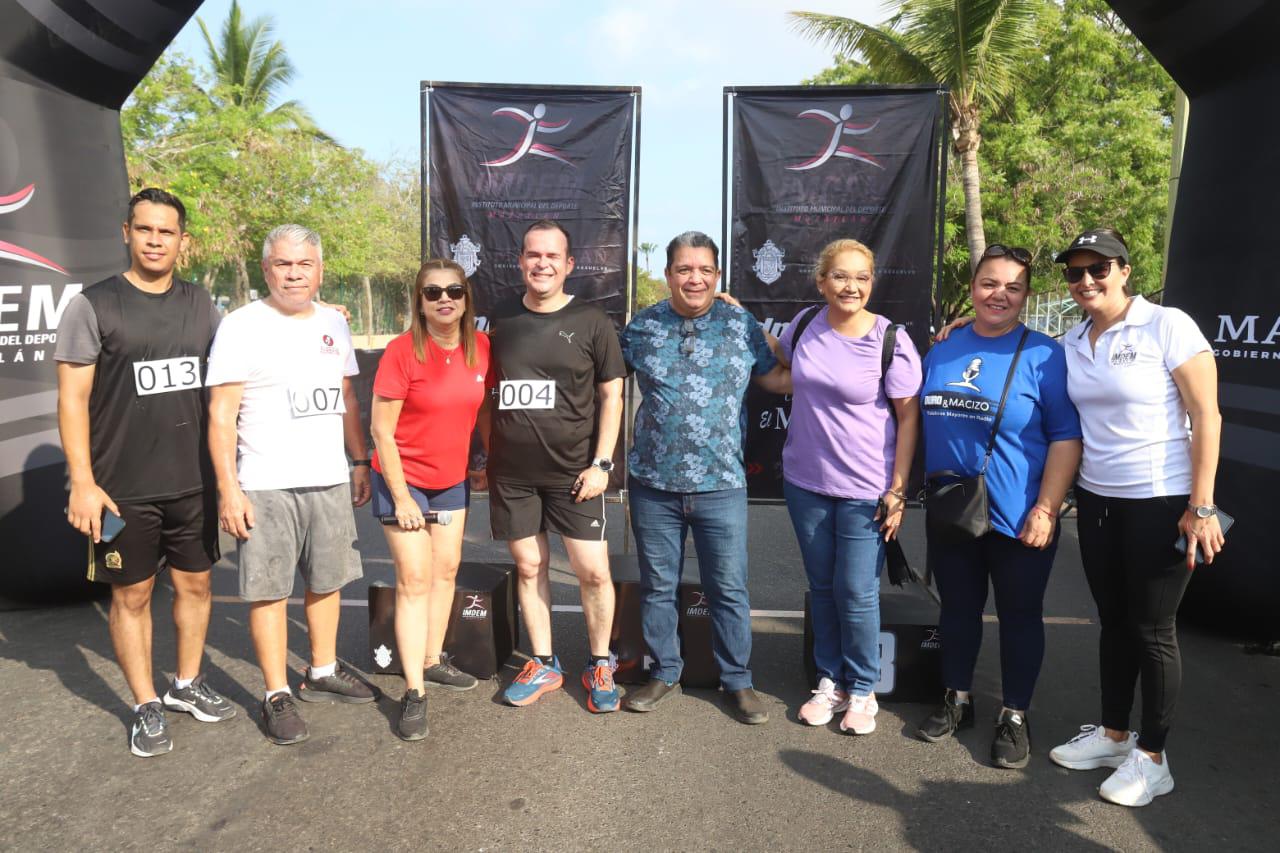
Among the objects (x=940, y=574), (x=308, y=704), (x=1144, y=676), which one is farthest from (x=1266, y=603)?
(x=308, y=704)

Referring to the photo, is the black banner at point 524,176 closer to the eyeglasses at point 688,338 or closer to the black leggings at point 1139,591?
the eyeglasses at point 688,338

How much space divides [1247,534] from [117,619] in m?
5.08

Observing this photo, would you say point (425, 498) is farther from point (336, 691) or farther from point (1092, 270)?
point (1092, 270)

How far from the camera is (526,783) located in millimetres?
2982

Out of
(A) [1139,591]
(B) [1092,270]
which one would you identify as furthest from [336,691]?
(B) [1092,270]

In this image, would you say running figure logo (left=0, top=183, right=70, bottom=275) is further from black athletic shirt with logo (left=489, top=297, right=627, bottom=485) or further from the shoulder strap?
the shoulder strap

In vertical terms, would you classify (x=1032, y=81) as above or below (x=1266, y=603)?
above

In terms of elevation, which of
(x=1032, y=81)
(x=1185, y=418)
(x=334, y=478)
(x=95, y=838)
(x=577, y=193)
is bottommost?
(x=95, y=838)

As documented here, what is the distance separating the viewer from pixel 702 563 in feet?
11.6

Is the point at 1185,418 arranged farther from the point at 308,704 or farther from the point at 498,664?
the point at 308,704

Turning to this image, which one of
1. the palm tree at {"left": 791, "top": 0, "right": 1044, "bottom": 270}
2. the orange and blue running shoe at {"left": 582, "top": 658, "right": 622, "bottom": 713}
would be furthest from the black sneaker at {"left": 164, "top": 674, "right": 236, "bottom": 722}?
the palm tree at {"left": 791, "top": 0, "right": 1044, "bottom": 270}

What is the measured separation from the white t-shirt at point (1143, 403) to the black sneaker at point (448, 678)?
275 cm

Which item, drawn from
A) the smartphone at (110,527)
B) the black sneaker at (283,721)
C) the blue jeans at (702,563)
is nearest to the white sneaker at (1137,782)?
the blue jeans at (702,563)

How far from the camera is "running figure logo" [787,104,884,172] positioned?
4.85m
